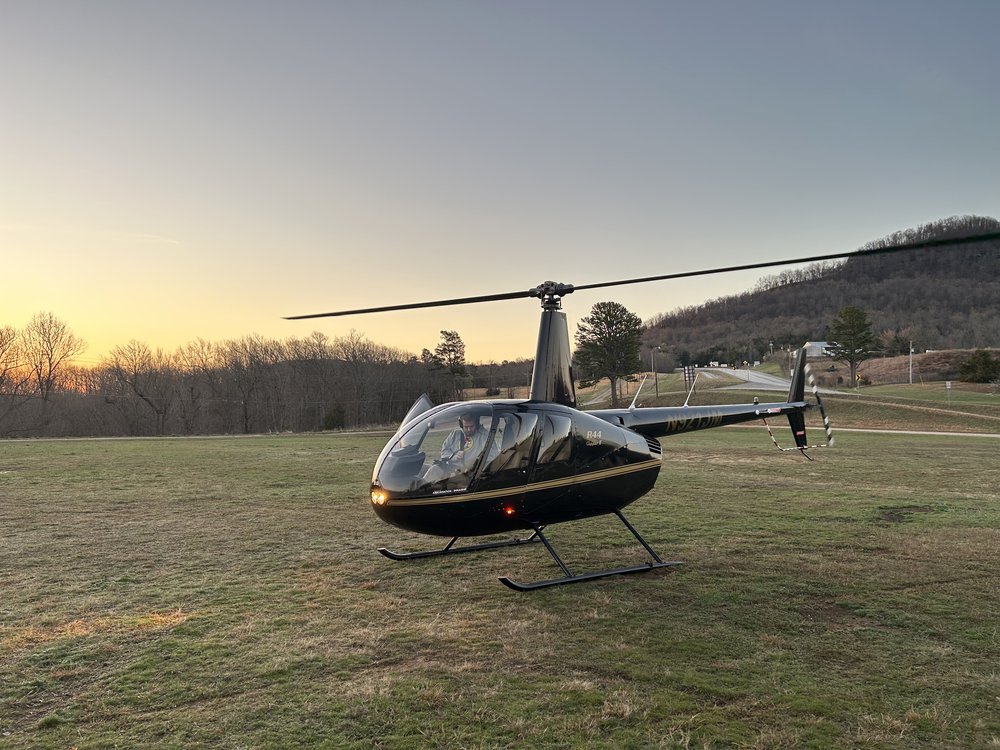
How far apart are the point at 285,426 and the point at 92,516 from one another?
54935 millimetres

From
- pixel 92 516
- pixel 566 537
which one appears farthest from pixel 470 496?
pixel 92 516

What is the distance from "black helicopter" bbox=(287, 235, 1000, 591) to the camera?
21.7 feet

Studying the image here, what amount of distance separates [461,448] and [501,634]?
190cm

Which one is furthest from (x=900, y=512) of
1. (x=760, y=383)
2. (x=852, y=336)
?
(x=852, y=336)

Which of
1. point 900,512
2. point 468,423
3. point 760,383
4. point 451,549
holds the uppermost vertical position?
point 468,423

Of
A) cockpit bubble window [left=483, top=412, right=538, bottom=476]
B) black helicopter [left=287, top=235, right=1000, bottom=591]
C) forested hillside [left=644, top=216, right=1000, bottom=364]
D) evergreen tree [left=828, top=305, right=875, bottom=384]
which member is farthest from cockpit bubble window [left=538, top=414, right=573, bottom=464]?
forested hillside [left=644, top=216, right=1000, bottom=364]

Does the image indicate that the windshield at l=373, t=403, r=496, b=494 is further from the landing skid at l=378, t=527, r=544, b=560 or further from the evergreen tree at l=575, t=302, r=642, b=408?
the evergreen tree at l=575, t=302, r=642, b=408

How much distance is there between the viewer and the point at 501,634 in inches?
225

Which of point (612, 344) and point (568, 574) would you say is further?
point (612, 344)

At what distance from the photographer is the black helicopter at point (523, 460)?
661 centimetres

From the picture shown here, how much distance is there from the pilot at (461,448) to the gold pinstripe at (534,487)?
23 cm

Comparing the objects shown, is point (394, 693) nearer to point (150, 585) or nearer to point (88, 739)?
point (88, 739)

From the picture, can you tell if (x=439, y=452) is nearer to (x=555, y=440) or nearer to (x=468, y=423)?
(x=468, y=423)

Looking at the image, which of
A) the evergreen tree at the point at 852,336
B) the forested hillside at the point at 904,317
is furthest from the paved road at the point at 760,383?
the forested hillside at the point at 904,317
